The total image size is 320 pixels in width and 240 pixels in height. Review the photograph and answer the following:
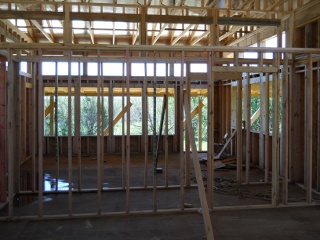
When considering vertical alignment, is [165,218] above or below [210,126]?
below

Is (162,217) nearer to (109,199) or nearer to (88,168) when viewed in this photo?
(109,199)

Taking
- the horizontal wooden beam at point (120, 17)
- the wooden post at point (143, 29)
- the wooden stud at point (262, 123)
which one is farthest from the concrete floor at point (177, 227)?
the horizontal wooden beam at point (120, 17)

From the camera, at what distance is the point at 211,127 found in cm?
544

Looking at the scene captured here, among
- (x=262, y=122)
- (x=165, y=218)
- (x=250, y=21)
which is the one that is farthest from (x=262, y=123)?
(x=165, y=218)

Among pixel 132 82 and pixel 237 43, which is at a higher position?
pixel 237 43

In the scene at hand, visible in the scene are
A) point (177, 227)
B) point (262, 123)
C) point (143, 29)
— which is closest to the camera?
point (177, 227)

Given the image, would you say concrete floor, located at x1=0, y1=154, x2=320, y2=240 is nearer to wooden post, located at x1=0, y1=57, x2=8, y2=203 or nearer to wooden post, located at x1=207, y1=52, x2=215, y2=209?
wooden post, located at x1=0, y1=57, x2=8, y2=203

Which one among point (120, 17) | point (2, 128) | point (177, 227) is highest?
point (120, 17)

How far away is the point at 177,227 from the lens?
189 inches

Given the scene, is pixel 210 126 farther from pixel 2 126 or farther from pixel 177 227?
pixel 2 126

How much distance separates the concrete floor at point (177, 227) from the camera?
448 centimetres

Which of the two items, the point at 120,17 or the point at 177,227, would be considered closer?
the point at 177,227

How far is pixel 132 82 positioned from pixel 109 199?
244 inches

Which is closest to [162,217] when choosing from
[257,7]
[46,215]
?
[46,215]
